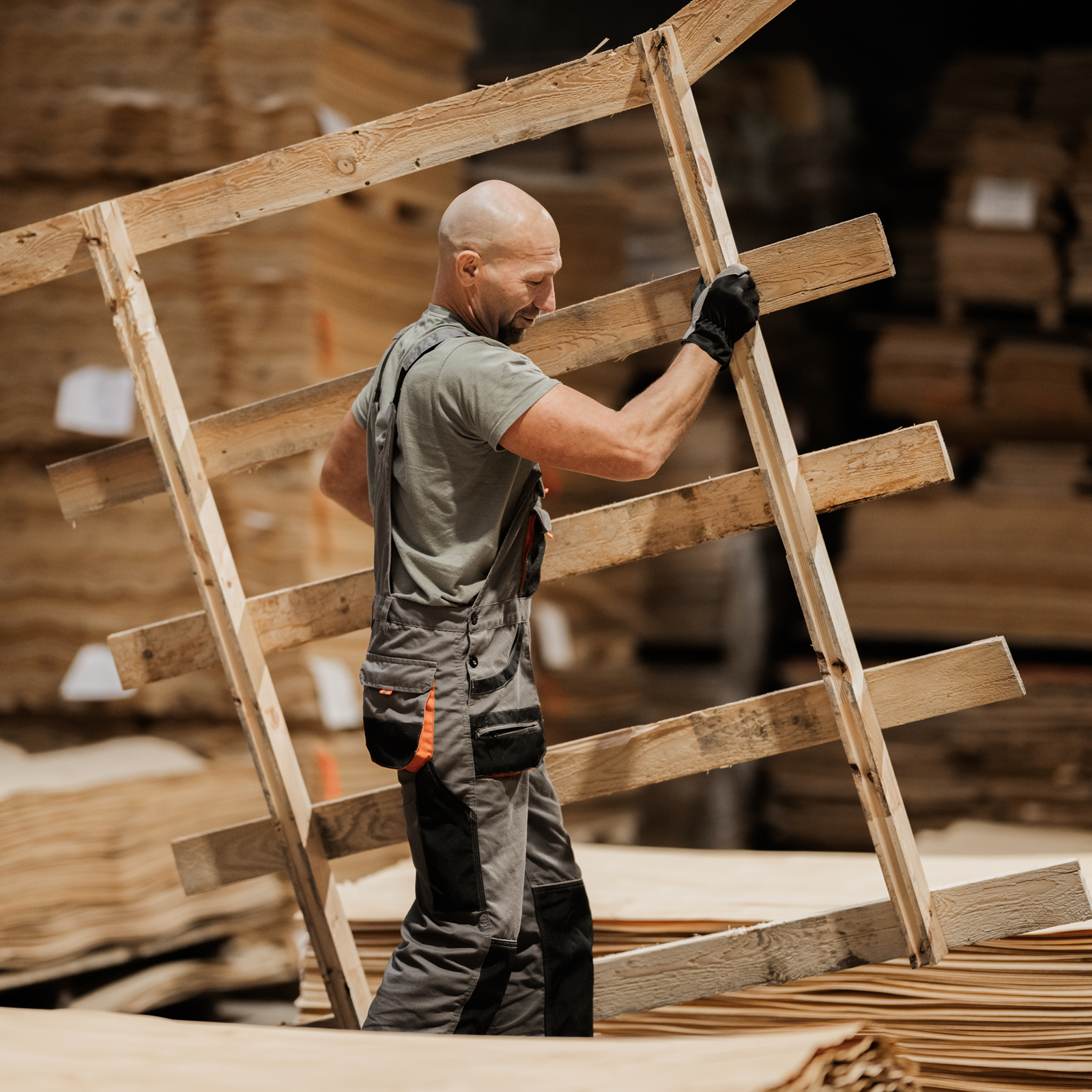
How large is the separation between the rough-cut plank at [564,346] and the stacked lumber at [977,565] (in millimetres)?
3717

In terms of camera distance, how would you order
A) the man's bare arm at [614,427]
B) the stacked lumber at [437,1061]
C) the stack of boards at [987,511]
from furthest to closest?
the stack of boards at [987,511] → the man's bare arm at [614,427] → the stacked lumber at [437,1061]

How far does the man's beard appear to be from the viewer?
111 inches

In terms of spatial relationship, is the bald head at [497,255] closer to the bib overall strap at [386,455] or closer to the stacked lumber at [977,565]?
the bib overall strap at [386,455]

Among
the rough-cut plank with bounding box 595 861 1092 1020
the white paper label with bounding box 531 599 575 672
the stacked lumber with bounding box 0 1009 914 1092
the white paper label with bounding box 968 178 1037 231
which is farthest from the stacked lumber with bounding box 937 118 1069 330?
the stacked lumber with bounding box 0 1009 914 1092

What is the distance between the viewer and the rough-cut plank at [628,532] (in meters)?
2.81

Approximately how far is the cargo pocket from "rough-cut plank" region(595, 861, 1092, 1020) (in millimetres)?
780

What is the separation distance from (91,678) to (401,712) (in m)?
3.02

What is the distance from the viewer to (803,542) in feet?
9.18

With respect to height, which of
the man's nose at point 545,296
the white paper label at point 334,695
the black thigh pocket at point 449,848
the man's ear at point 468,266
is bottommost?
the black thigh pocket at point 449,848

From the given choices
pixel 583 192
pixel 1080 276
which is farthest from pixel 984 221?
pixel 583 192

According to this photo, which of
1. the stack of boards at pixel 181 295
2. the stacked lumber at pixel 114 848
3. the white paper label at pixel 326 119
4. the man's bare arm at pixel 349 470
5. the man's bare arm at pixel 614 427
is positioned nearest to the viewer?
the man's bare arm at pixel 614 427

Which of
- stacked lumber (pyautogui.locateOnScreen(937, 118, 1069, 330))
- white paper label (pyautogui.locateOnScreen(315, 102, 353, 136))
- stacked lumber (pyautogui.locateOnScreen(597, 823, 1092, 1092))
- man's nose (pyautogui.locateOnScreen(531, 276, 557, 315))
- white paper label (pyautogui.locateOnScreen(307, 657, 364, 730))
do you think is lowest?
stacked lumber (pyautogui.locateOnScreen(597, 823, 1092, 1092))

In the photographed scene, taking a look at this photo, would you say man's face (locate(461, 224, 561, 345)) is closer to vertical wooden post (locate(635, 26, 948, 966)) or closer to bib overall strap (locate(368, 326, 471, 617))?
bib overall strap (locate(368, 326, 471, 617))

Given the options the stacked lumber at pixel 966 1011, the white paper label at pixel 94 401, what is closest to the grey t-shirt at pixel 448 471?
the stacked lumber at pixel 966 1011
